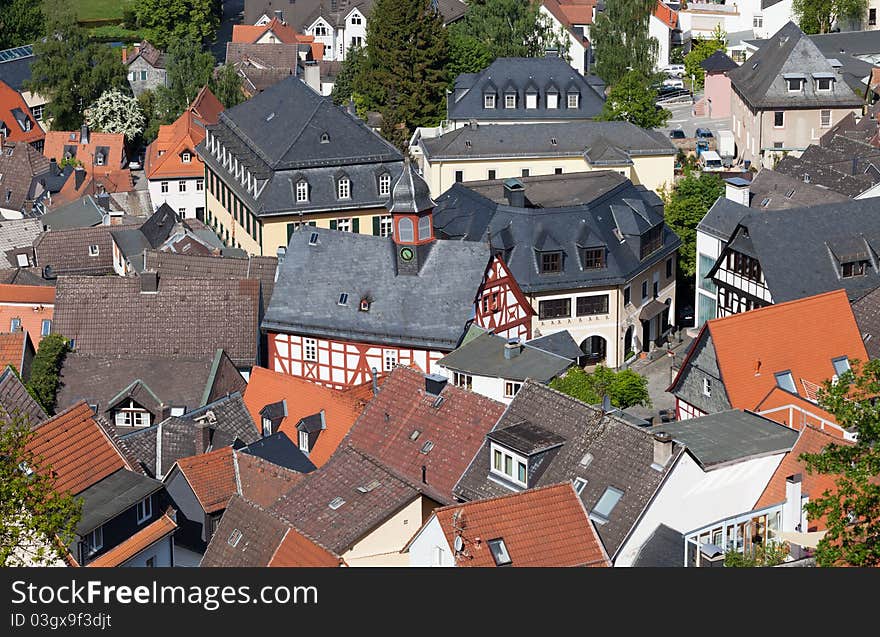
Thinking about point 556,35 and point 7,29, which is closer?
point 556,35

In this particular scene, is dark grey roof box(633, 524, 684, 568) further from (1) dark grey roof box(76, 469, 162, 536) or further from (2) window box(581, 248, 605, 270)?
(2) window box(581, 248, 605, 270)

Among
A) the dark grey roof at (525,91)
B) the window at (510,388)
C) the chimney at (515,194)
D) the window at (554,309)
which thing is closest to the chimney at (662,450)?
the window at (510,388)

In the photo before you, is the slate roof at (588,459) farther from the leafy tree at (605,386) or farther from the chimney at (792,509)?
the leafy tree at (605,386)

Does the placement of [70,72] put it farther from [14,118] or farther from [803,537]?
[803,537]

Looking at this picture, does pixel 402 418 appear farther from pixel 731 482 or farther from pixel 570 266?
pixel 570 266

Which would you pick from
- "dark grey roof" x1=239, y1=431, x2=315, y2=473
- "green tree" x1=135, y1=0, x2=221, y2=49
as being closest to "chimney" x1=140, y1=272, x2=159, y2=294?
"dark grey roof" x1=239, y1=431, x2=315, y2=473
